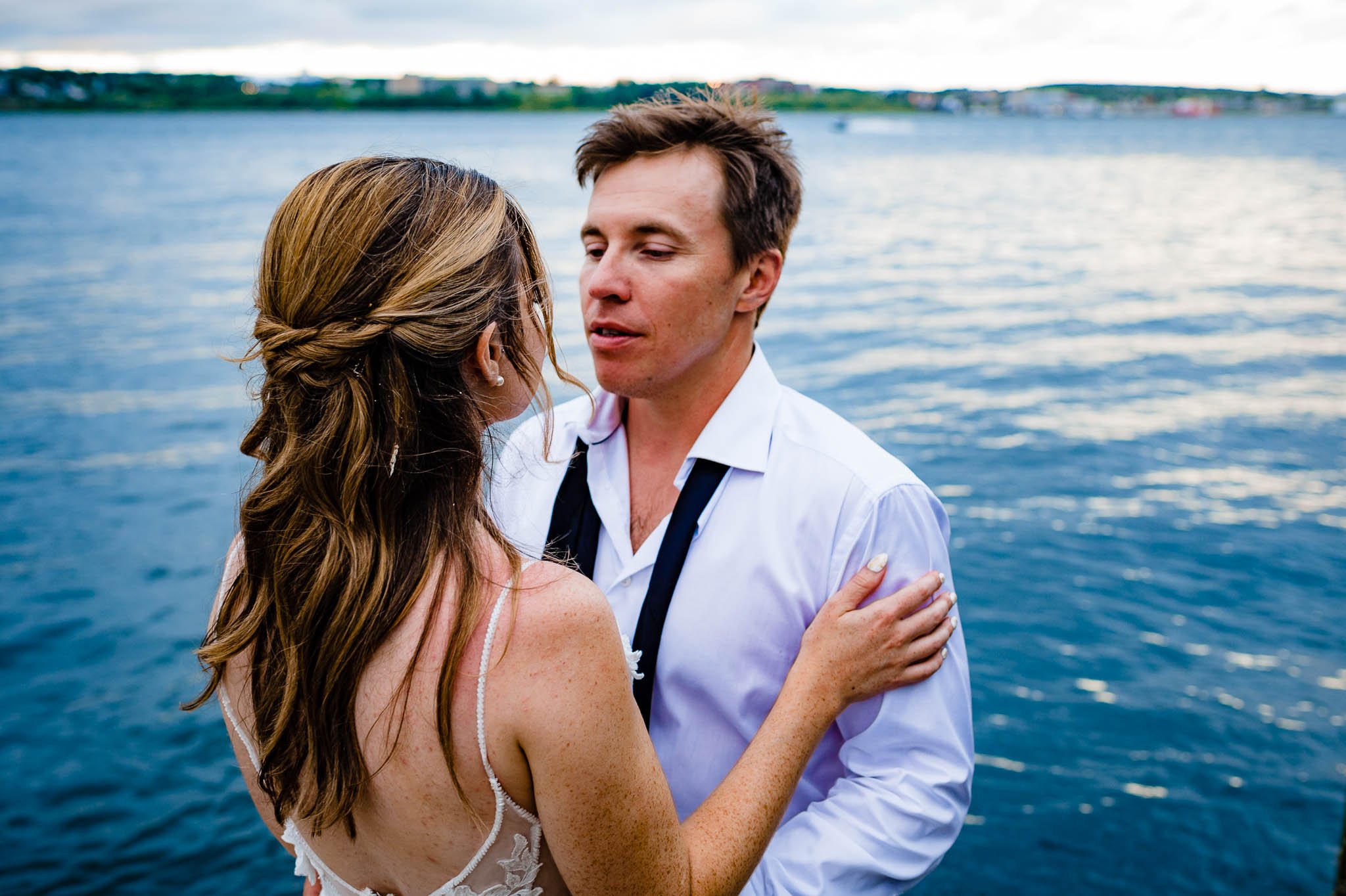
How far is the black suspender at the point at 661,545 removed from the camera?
8.91 feet

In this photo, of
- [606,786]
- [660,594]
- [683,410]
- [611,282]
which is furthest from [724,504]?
[606,786]

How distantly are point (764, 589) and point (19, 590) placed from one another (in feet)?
32.6

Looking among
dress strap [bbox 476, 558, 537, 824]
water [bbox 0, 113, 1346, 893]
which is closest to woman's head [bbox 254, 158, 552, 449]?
water [bbox 0, 113, 1346, 893]

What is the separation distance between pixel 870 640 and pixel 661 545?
2.15 ft

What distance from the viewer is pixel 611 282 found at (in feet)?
9.93

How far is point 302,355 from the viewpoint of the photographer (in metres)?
1.74

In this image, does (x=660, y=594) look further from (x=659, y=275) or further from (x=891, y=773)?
(x=659, y=275)

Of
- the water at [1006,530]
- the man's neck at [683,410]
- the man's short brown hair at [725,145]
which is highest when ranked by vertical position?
the man's short brown hair at [725,145]

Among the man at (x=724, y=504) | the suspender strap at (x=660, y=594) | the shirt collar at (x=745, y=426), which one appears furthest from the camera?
the shirt collar at (x=745, y=426)

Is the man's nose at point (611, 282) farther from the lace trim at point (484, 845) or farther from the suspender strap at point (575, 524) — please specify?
the lace trim at point (484, 845)

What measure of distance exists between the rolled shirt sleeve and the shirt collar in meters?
0.37

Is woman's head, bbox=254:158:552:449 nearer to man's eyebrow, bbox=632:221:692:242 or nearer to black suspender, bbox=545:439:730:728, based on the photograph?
black suspender, bbox=545:439:730:728

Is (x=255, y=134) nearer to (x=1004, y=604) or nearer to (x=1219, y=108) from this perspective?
(x=1004, y=604)

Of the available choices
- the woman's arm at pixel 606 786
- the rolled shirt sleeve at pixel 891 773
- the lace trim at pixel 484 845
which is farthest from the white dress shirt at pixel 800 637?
the lace trim at pixel 484 845
